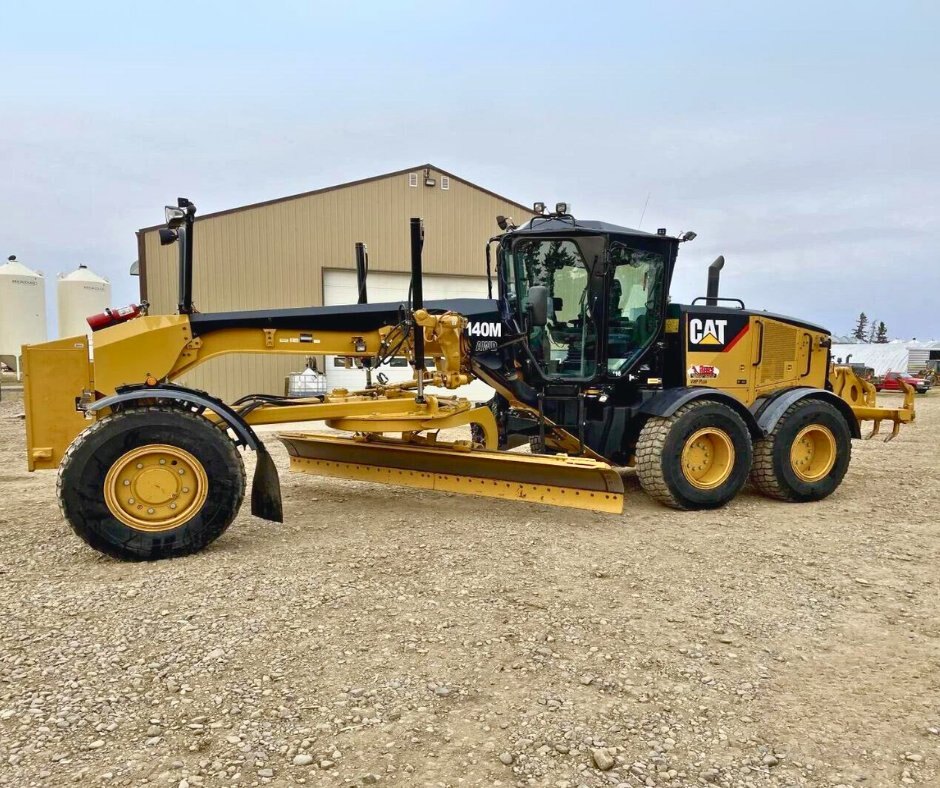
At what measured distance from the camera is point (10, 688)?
275 cm

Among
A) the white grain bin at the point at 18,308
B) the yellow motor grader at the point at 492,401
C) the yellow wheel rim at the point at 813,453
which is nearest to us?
the yellow motor grader at the point at 492,401

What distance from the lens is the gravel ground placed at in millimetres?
2373

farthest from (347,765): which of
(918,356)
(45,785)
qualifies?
(918,356)

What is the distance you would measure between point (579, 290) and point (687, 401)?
1356mm

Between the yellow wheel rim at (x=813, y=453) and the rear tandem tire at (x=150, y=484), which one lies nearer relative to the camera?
the rear tandem tire at (x=150, y=484)

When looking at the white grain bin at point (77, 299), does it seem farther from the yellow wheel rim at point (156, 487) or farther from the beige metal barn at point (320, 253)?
the yellow wheel rim at point (156, 487)

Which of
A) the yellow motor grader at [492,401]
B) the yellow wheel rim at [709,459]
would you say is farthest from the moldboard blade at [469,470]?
the yellow wheel rim at [709,459]

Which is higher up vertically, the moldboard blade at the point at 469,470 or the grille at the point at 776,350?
the grille at the point at 776,350

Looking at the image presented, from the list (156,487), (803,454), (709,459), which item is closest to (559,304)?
(709,459)

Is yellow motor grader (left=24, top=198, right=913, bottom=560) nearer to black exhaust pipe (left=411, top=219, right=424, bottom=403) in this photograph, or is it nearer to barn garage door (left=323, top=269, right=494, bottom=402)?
black exhaust pipe (left=411, top=219, right=424, bottom=403)

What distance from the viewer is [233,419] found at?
4625 millimetres

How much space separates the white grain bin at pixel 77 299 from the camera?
22.4m

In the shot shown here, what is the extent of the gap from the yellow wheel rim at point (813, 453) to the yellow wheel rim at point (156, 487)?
208 inches

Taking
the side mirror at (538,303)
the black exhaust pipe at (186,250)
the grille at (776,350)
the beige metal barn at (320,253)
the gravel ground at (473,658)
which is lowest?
the gravel ground at (473,658)
